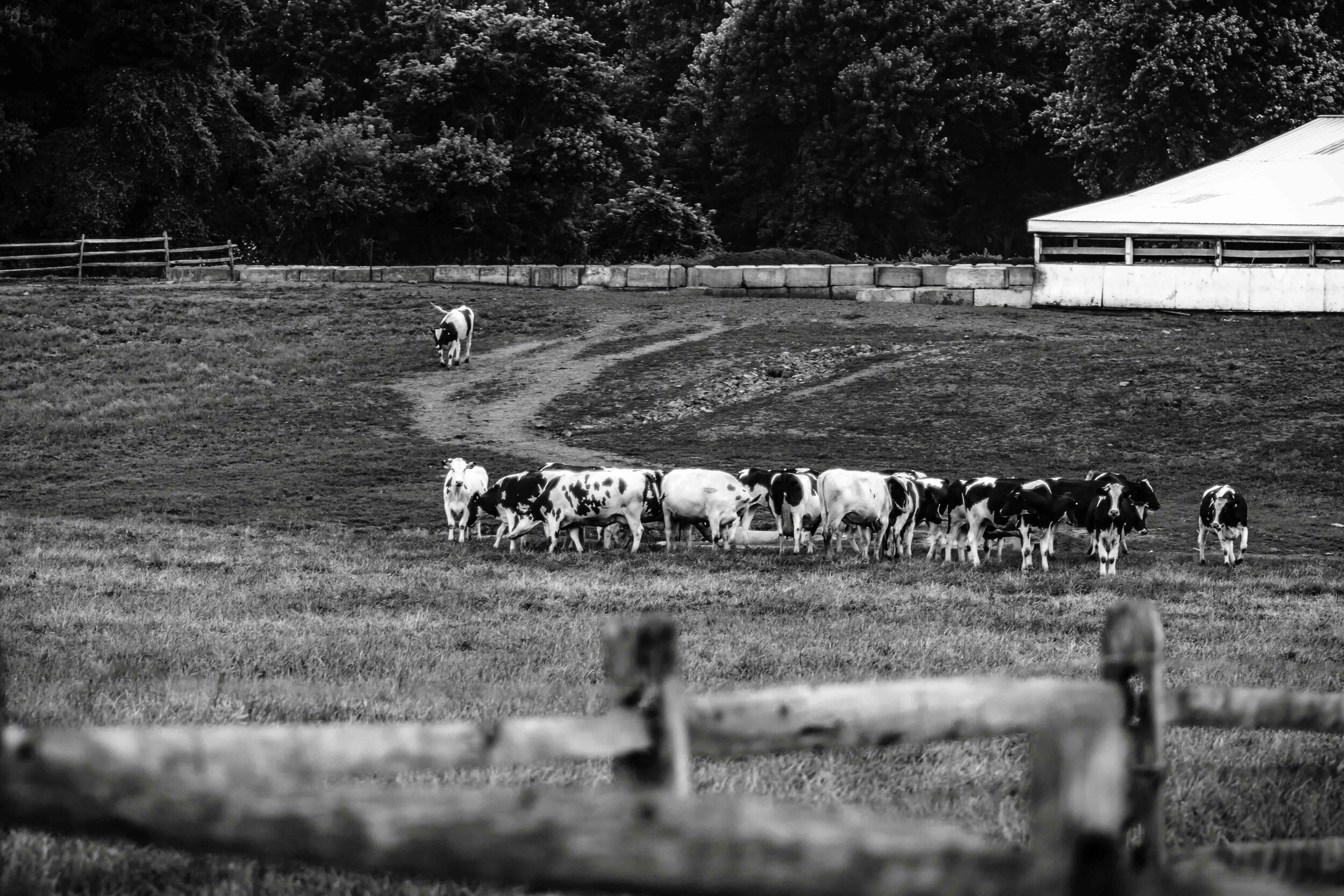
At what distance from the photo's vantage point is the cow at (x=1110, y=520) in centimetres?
1755

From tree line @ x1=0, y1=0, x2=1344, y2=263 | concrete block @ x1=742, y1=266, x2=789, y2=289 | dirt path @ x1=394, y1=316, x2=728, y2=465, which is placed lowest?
dirt path @ x1=394, y1=316, x2=728, y2=465

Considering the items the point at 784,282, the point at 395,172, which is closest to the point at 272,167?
the point at 395,172

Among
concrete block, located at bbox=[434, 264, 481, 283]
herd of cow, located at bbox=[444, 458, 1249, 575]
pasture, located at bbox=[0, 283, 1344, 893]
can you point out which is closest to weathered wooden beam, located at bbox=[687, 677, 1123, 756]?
pasture, located at bbox=[0, 283, 1344, 893]

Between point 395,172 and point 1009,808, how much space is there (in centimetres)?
4876

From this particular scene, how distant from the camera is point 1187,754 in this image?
7.15 m

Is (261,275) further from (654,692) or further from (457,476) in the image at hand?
(654,692)

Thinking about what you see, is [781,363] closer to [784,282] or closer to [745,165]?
[784,282]

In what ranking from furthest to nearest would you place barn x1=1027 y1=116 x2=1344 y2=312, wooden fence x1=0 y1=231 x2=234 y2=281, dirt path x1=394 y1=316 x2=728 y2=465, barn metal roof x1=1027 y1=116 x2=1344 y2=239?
wooden fence x1=0 y1=231 x2=234 y2=281, barn metal roof x1=1027 y1=116 x2=1344 y2=239, barn x1=1027 y1=116 x2=1344 y2=312, dirt path x1=394 y1=316 x2=728 y2=465

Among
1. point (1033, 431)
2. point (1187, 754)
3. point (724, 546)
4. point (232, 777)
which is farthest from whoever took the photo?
point (1033, 431)

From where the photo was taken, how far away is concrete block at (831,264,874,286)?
41719 millimetres

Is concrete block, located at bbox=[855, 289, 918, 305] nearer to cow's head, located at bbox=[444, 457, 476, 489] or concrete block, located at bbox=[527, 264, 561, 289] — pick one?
concrete block, located at bbox=[527, 264, 561, 289]

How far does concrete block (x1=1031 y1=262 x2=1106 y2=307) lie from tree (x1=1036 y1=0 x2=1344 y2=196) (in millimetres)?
14986

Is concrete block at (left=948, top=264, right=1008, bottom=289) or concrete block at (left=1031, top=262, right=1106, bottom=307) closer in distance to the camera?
concrete block at (left=1031, top=262, right=1106, bottom=307)

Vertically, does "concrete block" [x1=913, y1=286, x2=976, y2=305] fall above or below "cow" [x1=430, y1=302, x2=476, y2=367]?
above
